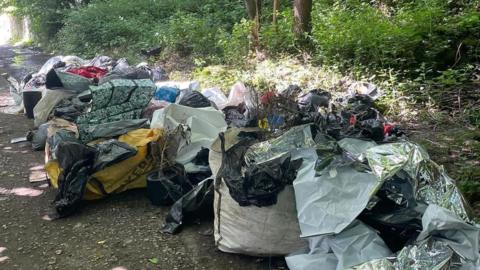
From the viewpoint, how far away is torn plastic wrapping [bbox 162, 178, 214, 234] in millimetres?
3348

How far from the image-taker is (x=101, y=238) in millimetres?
3289

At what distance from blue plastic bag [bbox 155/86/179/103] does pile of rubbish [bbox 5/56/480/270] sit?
408 millimetres

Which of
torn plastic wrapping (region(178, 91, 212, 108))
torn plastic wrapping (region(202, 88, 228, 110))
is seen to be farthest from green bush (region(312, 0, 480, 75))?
torn plastic wrapping (region(178, 91, 212, 108))

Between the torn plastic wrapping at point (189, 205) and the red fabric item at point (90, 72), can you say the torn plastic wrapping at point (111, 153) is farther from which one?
the red fabric item at point (90, 72)

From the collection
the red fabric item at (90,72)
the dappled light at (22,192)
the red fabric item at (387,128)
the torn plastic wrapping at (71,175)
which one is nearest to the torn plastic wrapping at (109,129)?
the torn plastic wrapping at (71,175)

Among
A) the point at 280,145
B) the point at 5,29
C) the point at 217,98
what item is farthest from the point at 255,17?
the point at 5,29

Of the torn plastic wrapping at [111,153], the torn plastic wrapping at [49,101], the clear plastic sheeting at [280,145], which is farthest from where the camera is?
the torn plastic wrapping at [49,101]

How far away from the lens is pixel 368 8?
22.2 ft

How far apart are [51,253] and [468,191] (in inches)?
112

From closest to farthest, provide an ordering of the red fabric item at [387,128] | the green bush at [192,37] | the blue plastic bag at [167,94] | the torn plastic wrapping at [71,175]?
the torn plastic wrapping at [71,175], the red fabric item at [387,128], the blue plastic bag at [167,94], the green bush at [192,37]

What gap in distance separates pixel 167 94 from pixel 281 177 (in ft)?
9.71

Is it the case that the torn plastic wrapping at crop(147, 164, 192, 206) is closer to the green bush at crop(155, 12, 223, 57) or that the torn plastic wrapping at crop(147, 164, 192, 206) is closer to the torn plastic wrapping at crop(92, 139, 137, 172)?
the torn plastic wrapping at crop(92, 139, 137, 172)

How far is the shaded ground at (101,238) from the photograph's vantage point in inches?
117

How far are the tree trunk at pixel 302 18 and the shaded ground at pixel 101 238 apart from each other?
3.97 metres
